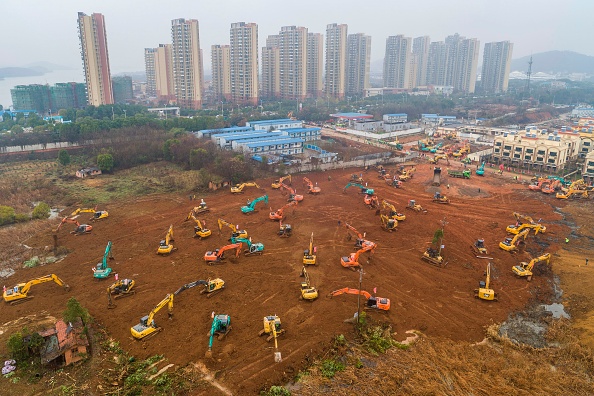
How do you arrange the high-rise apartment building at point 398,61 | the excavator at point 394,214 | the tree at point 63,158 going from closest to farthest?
1. the excavator at point 394,214
2. the tree at point 63,158
3. the high-rise apartment building at point 398,61

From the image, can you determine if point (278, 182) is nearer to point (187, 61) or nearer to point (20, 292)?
point (20, 292)

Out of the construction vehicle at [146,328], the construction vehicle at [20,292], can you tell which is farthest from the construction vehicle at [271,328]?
the construction vehicle at [20,292]

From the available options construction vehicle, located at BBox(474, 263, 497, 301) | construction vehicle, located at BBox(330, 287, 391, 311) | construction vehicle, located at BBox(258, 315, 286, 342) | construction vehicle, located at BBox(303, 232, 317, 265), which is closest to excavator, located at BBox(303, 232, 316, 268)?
construction vehicle, located at BBox(303, 232, 317, 265)

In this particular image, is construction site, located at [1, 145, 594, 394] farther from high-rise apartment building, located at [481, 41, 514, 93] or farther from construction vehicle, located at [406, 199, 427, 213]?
high-rise apartment building, located at [481, 41, 514, 93]

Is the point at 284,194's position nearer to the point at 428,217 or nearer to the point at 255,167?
the point at 255,167

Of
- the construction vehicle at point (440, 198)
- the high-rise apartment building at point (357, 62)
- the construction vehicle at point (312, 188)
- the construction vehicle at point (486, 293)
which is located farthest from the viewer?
the high-rise apartment building at point (357, 62)

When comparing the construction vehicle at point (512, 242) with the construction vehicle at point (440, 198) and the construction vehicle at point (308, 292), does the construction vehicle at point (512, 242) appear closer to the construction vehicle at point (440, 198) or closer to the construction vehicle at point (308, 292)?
the construction vehicle at point (440, 198)

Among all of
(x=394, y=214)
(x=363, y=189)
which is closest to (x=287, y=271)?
(x=394, y=214)
